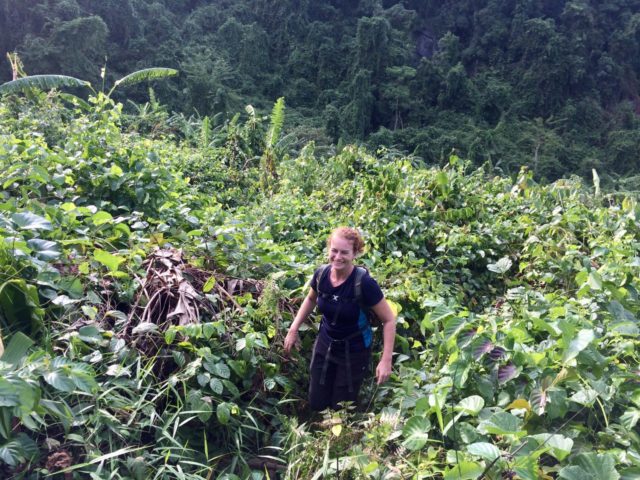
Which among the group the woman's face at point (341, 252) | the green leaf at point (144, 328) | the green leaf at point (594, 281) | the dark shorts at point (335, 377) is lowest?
the dark shorts at point (335, 377)

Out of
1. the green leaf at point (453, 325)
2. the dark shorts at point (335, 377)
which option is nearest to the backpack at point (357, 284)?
the dark shorts at point (335, 377)

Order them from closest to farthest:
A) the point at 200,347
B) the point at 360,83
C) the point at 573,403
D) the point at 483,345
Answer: the point at 573,403 < the point at 483,345 < the point at 200,347 < the point at 360,83

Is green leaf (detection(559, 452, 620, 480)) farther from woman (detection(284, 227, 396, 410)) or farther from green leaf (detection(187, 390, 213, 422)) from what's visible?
green leaf (detection(187, 390, 213, 422))

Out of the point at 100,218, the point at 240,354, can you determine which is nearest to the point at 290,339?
the point at 240,354

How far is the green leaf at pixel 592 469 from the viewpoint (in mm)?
1614

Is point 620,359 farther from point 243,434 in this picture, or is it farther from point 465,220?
point 465,220

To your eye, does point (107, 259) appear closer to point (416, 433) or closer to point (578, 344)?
point (416, 433)

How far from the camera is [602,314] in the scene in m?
2.67

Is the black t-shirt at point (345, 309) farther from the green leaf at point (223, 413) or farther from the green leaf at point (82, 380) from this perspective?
the green leaf at point (82, 380)

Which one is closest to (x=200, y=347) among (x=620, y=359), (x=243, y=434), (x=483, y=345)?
(x=243, y=434)

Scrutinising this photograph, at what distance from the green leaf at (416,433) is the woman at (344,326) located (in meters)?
0.46

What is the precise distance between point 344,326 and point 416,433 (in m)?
0.66

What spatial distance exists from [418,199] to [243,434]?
2948 millimetres

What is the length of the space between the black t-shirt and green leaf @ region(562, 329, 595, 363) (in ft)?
2.74
